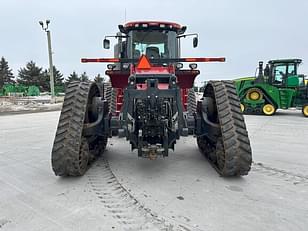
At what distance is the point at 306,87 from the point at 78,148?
11.9 metres

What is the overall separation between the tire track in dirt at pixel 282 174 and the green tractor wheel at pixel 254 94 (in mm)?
9260

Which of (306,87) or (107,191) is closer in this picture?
(107,191)

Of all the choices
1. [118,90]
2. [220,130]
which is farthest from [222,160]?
[118,90]

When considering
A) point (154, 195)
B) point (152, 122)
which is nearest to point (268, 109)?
point (152, 122)

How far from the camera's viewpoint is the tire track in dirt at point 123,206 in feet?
7.99

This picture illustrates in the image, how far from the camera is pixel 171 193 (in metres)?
3.16

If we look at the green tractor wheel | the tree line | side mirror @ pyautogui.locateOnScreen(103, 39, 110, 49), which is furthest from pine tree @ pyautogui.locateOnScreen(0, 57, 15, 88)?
side mirror @ pyautogui.locateOnScreen(103, 39, 110, 49)

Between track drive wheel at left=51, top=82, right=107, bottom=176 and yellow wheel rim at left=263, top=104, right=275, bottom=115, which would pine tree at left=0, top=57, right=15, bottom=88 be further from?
track drive wheel at left=51, top=82, right=107, bottom=176

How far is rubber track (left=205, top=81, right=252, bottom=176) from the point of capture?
3.48m

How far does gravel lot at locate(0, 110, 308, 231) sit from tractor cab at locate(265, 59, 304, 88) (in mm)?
8755

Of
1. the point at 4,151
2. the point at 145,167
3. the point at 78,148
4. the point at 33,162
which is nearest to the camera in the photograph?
the point at 78,148

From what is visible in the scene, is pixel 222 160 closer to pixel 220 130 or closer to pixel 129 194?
pixel 220 130

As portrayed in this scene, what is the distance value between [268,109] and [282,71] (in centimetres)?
194

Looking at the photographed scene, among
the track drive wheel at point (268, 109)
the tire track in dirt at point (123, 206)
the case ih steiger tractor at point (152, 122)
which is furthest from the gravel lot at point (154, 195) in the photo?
the track drive wheel at point (268, 109)
